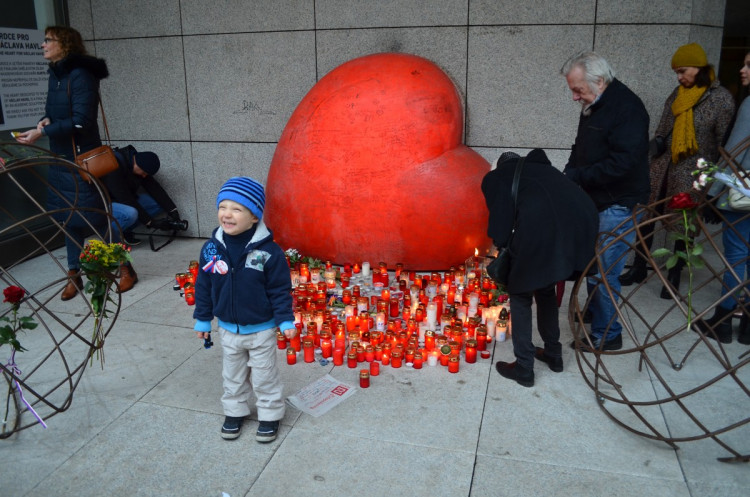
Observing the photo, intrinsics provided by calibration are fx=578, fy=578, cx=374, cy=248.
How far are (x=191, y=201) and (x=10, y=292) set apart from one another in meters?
4.40

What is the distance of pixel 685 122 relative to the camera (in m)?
5.05

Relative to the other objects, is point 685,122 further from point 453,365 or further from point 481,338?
point 453,365

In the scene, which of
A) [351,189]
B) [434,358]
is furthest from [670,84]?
[434,358]

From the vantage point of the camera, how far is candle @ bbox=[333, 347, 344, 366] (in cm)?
432

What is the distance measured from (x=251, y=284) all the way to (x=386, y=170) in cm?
277

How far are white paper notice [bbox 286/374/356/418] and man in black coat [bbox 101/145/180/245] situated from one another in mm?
3768

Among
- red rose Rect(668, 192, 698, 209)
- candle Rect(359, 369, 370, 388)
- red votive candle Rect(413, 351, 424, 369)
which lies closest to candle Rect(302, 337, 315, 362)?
candle Rect(359, 369, 370, 388)

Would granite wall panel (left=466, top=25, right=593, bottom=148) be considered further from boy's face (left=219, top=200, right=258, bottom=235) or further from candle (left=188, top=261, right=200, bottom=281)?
boy's face (left=219, top=200, right=258, bottom=235)

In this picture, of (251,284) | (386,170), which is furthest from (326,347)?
(386,170)

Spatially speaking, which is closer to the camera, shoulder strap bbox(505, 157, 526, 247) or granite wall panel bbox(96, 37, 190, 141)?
shoulder strap bbox(505, 157, 526, 247)

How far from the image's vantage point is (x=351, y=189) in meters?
5.84

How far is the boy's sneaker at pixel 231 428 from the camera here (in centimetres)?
344

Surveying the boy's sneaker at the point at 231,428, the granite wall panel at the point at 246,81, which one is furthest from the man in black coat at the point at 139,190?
the boy's sneaker at the point at 231,428

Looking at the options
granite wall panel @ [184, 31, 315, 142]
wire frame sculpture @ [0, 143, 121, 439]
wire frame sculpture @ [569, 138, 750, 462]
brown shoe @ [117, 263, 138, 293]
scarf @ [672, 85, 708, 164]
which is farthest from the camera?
granite wall panel @ [184, 31, 315, 142]
